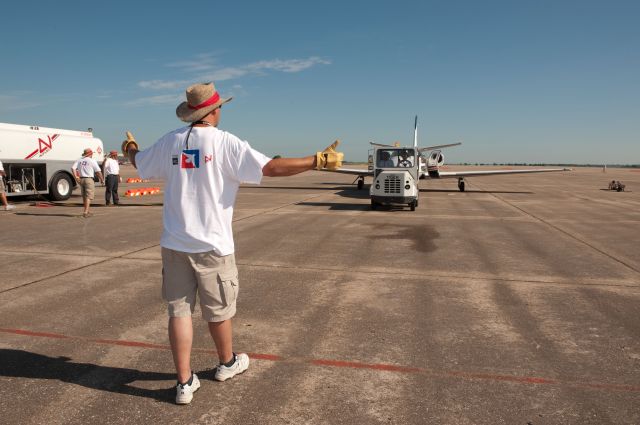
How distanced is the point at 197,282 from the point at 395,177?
39.8ft

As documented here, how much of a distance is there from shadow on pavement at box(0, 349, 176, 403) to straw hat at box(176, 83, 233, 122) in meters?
1.92

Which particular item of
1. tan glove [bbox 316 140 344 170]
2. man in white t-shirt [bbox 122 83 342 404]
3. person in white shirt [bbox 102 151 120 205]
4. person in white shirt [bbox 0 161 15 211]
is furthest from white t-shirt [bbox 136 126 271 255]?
person in white shirt [bbox 102 151 120 205]

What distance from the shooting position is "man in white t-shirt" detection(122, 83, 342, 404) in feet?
9.53

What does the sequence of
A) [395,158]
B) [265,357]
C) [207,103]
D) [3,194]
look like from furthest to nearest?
[395,158]
[3,194]
[265,357]
[207,103]

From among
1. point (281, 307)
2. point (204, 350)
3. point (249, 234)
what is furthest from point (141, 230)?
point (204, 350)

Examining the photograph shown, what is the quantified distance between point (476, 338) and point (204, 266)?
104 inches

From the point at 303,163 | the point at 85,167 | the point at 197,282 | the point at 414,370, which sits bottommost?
the point at 414,370

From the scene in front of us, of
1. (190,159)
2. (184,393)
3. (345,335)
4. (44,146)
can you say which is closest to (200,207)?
(190,159)

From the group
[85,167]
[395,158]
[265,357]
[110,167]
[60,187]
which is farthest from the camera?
[60,187]

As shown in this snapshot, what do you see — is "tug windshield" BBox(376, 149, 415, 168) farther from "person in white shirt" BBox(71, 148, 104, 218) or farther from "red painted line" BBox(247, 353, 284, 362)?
"red painted line" BBox(247, 353, 284, 362)

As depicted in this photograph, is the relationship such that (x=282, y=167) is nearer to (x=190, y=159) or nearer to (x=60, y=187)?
(x=190, y=159)

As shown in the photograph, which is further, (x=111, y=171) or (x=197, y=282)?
(x=111, y=171)

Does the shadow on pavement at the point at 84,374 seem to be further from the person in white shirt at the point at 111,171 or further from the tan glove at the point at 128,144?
the person in white shirt at the point at 111,171

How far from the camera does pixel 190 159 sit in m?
2.91
